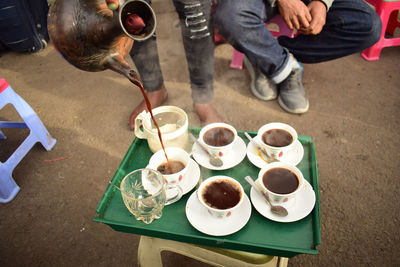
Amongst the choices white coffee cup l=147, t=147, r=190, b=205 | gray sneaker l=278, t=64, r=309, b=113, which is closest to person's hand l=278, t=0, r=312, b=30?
gray sneaker l=278, t=64, r=309, b=113

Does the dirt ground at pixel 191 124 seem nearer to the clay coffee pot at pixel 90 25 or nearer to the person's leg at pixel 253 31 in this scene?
the person's leg at pixel 253 31

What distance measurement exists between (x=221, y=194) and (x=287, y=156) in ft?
1.44

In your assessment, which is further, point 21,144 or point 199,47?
point 21,144

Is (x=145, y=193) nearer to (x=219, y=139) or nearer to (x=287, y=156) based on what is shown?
(x=219, y=139)

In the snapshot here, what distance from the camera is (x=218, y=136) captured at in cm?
148

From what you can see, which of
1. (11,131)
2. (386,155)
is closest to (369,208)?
(386,155)

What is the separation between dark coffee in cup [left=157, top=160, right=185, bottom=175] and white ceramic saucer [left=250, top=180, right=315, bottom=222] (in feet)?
1.15

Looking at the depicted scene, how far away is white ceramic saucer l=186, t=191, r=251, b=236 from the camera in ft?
3.72

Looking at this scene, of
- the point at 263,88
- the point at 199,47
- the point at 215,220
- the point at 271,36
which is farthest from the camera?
the point at 263,88

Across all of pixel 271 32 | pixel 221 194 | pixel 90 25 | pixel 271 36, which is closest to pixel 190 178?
pixel 221 194

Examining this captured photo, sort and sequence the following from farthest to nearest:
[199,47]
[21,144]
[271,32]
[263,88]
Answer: [271,32], [263,88], [21,144], [199,47]

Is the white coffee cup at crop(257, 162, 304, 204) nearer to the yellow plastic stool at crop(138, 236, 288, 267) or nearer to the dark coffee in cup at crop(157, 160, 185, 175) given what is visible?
the yellow plastic stool at crop(138, 236, 288, 267)

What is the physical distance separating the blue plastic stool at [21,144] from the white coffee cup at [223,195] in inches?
60.6

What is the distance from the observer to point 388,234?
1.69 meters
